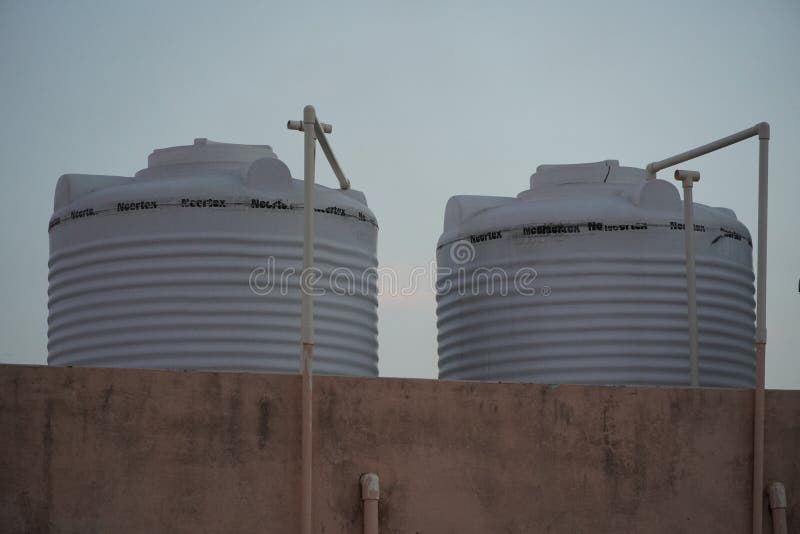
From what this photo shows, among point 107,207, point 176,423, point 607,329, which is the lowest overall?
point 176,423

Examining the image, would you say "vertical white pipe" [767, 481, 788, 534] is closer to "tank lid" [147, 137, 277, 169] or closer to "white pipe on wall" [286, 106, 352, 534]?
"white pipe on wall" [286, 106, 352, 534]

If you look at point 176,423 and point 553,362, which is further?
point 553,362

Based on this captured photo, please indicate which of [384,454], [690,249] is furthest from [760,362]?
[384,454]

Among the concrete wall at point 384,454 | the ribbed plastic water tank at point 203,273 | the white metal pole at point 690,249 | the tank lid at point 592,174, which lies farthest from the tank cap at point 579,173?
the concrete wall at point 384,454

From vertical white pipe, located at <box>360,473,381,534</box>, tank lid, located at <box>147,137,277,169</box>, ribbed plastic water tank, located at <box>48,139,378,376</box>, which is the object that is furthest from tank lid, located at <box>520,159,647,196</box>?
vertical white pipe, located at <box>360,473,381,534</box>

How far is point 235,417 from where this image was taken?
10469 mm

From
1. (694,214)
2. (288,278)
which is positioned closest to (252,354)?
(288,278)

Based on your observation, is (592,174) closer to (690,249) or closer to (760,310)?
(690,249)

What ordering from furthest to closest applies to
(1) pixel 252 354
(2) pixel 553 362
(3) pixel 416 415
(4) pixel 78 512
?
(2) pixel 553 362 < (1) pixel 252 354 < (3) pixel 416 415 < (4) pixel 78 512

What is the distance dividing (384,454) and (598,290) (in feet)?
11.4

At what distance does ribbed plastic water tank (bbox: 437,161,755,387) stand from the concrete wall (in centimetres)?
158

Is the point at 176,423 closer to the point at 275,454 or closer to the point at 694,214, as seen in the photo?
the point at 275,454

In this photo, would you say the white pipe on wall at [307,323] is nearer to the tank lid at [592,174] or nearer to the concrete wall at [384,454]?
the concrete wall at [384,454]

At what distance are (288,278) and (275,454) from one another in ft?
8.00
